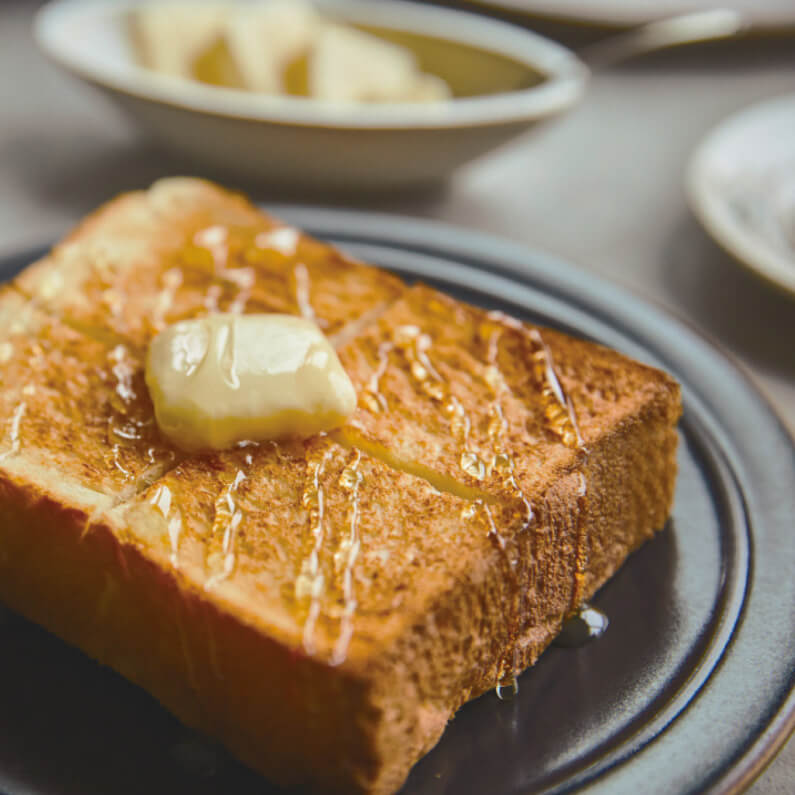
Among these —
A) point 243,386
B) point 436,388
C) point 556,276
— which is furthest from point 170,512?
point 556,276

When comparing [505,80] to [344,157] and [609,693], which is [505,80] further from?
[609,693]

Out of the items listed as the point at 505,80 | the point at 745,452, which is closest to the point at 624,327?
the point at 745,452

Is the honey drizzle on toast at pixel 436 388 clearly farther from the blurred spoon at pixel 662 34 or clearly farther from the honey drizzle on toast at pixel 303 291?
the blurred spoon at pixel 662 34

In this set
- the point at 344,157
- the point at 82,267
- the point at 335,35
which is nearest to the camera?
the point at 82,267

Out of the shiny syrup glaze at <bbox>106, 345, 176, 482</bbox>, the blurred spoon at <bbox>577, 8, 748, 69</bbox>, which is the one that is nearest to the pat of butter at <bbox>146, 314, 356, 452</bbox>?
the shiny syrup glaze at <bbox>106, 345, 176, 482</bbox>

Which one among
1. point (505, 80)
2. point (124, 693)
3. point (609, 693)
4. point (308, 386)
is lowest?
point (124, 693)

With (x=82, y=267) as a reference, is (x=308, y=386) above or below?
above
